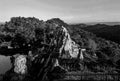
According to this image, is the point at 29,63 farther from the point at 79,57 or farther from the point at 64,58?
the point at 79,57

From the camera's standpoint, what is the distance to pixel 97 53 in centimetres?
2402

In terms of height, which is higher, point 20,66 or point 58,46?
point 58,46

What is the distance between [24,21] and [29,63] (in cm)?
1629

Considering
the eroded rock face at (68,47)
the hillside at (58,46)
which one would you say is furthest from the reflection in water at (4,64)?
the eroded rock face at (68,47)

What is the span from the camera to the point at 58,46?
18.3 metres

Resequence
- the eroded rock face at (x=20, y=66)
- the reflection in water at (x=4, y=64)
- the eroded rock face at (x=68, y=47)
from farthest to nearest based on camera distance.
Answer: the reflection in water at (x=4, y=64)
the eroded rock face at (x=68, y=47)
the eroded rock face at (x=20, y=66)

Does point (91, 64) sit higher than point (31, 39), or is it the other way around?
point (31, 39)

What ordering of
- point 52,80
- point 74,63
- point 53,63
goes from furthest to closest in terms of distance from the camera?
point 74,63
point 53,63
point 52,80

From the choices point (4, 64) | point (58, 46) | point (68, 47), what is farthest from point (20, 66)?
point (4, 64)

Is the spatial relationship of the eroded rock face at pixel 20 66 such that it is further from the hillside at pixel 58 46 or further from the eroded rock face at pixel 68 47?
the eroded rock face at pixel 68 47

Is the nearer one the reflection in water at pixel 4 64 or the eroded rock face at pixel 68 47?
the eroded rock face at pixel 68 47

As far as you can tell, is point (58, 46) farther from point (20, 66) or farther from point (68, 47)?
point (20, 66)

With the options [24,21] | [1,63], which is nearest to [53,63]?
[1,63]

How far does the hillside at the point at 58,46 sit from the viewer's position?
1778 centimetres
